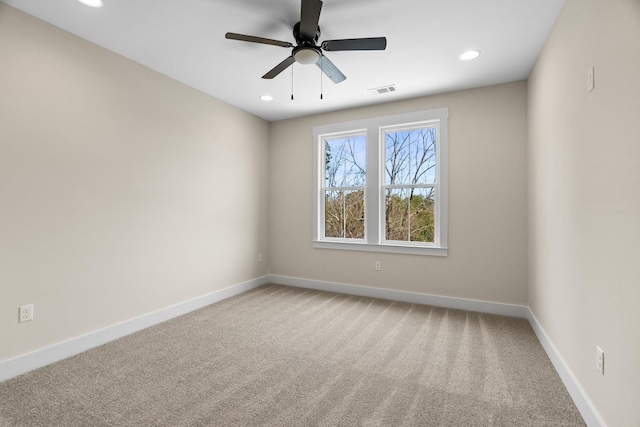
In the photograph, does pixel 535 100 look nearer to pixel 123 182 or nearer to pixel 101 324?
pixel 123 182

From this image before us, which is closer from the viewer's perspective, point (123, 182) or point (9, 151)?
point (9, 151)

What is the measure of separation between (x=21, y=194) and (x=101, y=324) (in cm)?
128

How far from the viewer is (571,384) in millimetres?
1933

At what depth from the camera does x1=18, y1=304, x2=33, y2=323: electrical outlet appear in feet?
7.30

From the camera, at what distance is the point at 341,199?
458 cm

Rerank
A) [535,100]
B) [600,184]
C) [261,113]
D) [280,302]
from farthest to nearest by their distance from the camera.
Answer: [261,113], [280,302], [535,100], [600,184]

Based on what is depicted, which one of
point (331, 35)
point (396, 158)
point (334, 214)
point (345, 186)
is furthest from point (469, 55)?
point (334, 214)

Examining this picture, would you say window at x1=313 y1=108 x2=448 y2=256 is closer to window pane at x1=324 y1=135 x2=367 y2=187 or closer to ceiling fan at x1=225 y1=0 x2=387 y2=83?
window pane at x1=324 y1=135 x2=367 y2=187

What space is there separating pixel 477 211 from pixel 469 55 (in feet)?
5.64

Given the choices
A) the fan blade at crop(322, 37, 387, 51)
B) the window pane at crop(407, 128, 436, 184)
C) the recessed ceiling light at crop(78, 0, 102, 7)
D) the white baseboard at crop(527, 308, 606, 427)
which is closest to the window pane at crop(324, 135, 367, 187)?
the window pane at crop(407, 128, 436, 184)

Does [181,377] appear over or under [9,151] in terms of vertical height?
under

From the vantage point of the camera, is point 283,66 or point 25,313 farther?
point 283,66

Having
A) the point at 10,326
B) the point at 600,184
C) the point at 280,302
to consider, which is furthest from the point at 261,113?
the point at 600,184

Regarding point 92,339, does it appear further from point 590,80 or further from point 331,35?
point 590,80
